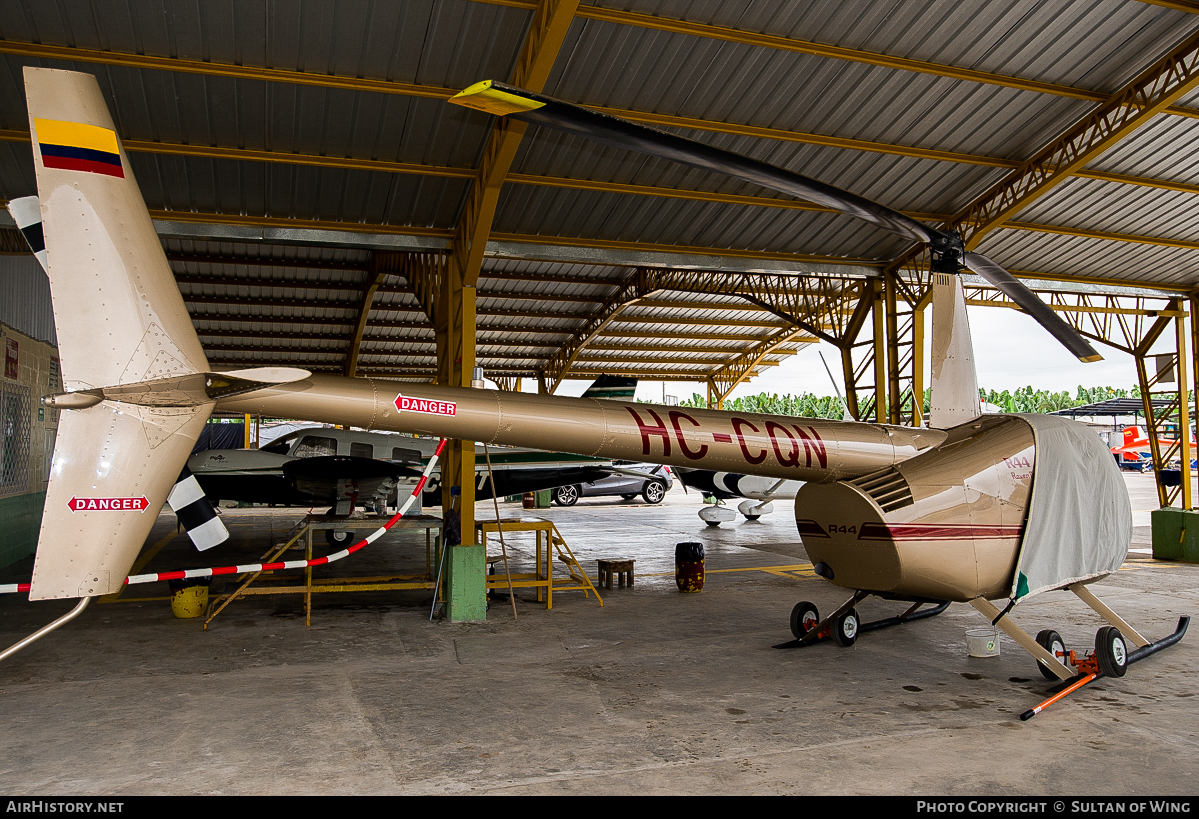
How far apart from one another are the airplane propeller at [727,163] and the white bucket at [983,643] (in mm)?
3116

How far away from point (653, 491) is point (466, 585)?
21462 millimetres

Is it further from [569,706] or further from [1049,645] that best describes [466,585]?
[1049,645]

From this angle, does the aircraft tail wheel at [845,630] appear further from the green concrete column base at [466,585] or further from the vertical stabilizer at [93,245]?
the vertical stabilizer at [93,245]

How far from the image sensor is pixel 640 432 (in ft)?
19.6

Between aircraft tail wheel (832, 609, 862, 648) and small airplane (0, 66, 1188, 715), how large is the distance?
0.02m

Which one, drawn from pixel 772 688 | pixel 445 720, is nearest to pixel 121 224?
pixel 445 720

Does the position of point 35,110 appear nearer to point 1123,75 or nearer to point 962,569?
point 962,569

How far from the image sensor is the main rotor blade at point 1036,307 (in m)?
6.25

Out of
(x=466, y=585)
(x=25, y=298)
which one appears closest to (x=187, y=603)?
(x=466, y=585)

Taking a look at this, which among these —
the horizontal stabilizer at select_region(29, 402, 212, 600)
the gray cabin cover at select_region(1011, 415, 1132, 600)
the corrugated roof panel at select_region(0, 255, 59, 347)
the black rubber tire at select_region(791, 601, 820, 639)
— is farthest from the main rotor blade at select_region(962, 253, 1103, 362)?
the corrugated roof panel at select_region(0, 255, 59, 347)

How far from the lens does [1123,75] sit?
10.5m

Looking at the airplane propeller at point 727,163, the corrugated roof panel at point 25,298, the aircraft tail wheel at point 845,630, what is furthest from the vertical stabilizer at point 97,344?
the corrugated roof panel at point 25,298

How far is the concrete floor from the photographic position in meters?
4.75

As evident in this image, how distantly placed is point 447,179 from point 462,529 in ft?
15.6
